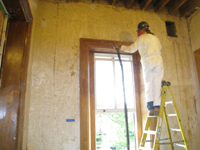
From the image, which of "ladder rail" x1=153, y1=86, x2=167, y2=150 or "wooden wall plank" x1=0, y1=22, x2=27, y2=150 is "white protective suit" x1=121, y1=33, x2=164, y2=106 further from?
"wooden wall plank" x1=0, y1=22, x2=27, y2=150

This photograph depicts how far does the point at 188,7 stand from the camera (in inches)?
128

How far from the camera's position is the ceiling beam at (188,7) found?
10.1 feet

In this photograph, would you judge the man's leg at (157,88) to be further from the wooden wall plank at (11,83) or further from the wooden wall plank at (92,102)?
the wooden wall plank at (11,83)

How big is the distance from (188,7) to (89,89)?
2426mm

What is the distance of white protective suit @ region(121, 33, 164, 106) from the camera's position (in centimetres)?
216

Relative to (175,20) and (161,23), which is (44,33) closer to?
(161,23)

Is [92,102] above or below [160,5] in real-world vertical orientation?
below

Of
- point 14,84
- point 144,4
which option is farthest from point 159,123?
point 144,4

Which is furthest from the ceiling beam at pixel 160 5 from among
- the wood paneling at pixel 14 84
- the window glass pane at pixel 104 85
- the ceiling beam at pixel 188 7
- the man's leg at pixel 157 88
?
the wood paneling at pixel 14 84

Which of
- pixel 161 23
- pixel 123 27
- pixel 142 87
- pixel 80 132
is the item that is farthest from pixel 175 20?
pixel 80 132

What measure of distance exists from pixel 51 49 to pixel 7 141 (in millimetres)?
1394

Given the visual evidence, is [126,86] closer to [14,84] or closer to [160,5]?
[160,5]

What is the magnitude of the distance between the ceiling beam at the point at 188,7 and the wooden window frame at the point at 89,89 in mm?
1298

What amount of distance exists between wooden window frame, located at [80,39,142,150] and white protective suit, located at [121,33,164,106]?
65 cm
